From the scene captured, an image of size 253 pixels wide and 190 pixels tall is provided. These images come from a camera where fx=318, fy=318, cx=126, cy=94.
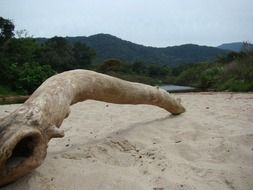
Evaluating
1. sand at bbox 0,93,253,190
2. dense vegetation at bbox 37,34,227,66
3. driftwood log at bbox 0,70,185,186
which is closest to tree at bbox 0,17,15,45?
sand at bbox 0,93,253,190

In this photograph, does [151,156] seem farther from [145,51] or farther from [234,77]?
[145,51]

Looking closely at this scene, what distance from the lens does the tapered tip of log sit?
1.74m

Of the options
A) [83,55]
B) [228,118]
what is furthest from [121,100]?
[83,55]

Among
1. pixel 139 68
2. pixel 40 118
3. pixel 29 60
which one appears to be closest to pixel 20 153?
pixel 40 118

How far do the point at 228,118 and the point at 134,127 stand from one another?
137 cm

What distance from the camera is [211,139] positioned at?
10.5 ft

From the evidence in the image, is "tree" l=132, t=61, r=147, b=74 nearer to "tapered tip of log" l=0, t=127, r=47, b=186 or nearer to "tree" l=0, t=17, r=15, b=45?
"tree" l=0, t=17, r=15, b=45

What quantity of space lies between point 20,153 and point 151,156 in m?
1.18

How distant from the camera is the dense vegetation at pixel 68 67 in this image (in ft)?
38.1

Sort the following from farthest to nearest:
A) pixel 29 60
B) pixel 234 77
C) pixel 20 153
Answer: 1. pixel 29 60
2. pixel 234 77
3. pixel 20 153

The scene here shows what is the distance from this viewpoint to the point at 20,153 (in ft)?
6.32

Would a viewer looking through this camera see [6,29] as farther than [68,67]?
No

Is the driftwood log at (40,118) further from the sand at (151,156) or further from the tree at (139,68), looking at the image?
the tree at (139,68)

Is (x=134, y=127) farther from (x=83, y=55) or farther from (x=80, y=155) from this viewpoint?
(x=83, y=55)
